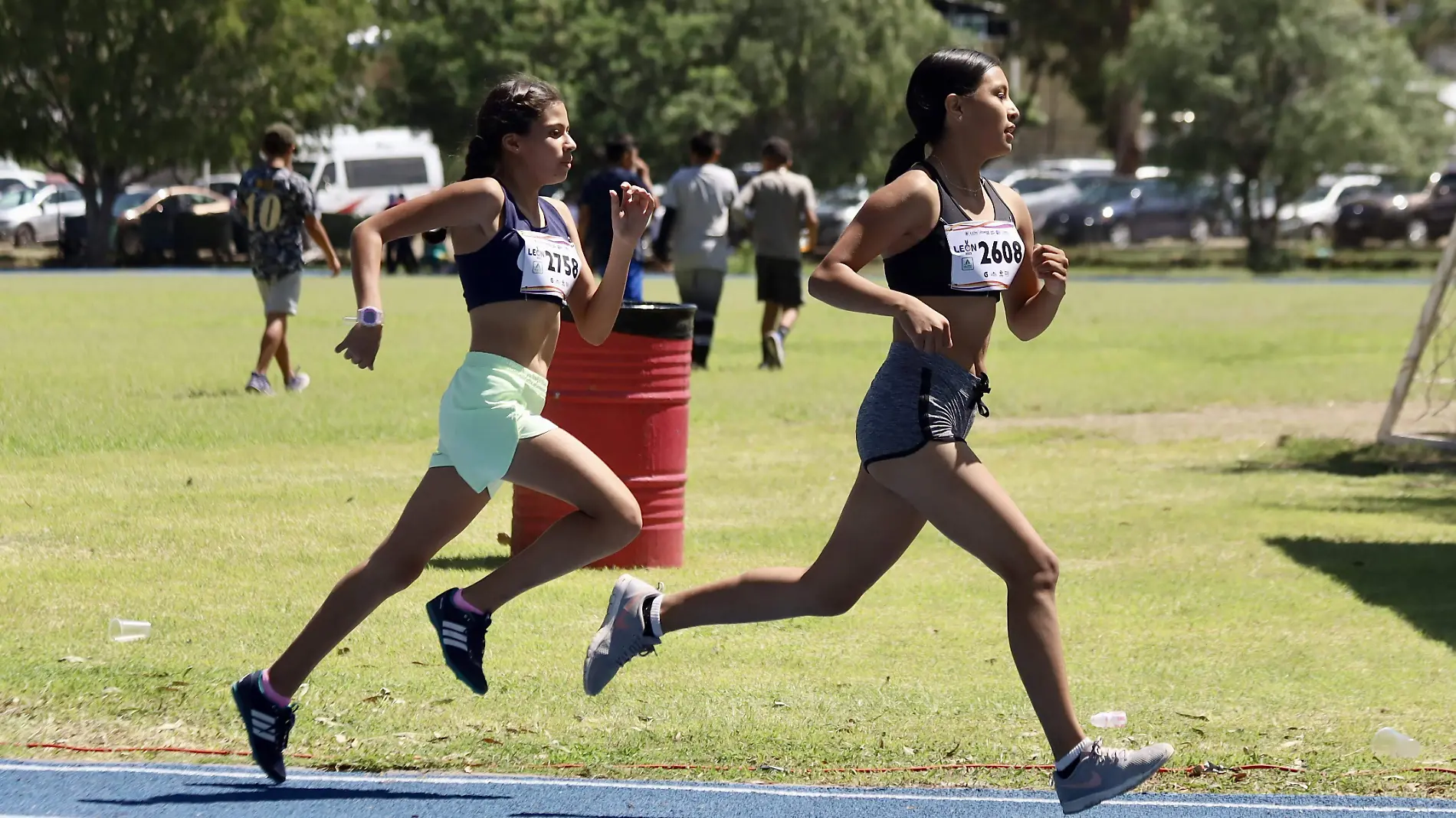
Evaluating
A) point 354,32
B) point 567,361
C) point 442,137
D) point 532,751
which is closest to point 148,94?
point 354,32

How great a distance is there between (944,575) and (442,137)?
45.6 metres

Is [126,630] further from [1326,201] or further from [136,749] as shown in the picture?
[1326,201]

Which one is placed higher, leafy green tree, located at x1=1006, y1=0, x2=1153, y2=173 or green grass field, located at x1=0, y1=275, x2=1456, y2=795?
leafy green tree, located at x1=1006, y1=0, x2=1153, y2=173

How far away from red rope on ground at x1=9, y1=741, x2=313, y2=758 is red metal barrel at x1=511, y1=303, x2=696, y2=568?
2817 millimetres

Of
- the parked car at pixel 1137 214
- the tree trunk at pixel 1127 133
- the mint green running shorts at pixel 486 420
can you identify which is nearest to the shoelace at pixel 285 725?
the mint green running shorts at pixel 486 420

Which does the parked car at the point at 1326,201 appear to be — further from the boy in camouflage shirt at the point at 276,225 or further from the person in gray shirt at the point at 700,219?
the boy in camouflage shirt at the point at 276,225

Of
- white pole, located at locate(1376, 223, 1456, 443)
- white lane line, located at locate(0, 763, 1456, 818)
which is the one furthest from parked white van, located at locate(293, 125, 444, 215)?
white lane line, located at locate(0, 763, 1456, 818)

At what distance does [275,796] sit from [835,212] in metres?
43.2

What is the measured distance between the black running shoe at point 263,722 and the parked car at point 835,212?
3988 centimetres

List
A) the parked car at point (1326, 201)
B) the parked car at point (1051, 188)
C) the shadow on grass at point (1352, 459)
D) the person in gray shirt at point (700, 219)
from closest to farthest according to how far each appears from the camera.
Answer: the shadow on grass at point (1352, 459) → the person in gray shirt at point (700, 219) → the parked car at point (1326, 201) → the parked car at point (1051, 188)

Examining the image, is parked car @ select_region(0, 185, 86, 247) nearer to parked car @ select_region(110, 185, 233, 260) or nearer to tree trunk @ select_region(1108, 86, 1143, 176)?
parked car @ select_region(110, 185, 233, 260)

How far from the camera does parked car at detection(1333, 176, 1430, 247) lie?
155ft

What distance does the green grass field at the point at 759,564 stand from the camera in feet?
20.6

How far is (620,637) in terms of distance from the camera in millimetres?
5734
